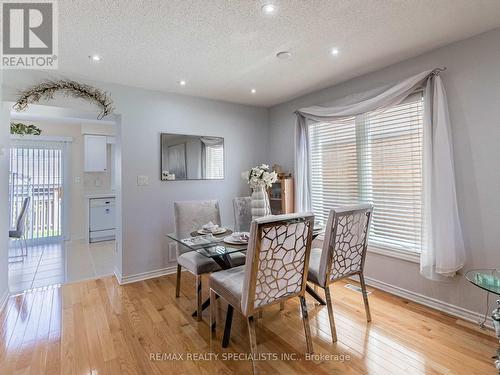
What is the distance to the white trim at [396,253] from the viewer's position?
8.50 ft

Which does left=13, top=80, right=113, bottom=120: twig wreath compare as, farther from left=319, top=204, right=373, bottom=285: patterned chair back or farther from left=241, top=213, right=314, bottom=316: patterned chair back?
left=319, top=204, right=373, bottom=285: patterned chair back

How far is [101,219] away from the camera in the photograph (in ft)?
16.7

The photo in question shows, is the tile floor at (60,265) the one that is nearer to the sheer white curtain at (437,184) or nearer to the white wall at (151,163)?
the white wall at (151,163)

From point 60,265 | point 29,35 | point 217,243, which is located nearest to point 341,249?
point 217,243

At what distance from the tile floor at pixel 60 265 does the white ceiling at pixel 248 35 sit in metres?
2.48

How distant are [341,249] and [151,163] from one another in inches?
99.9

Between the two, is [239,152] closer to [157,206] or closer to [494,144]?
[157,206]

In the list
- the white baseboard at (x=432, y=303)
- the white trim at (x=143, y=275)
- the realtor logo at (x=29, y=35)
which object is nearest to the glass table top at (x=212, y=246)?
the white baseboard at (x=432, y=303)

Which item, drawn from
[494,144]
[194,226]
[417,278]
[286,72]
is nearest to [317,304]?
[417,278]

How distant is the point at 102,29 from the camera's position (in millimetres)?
1985

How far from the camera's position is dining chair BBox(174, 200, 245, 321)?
2.42m

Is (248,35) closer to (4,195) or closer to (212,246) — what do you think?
(212,246)

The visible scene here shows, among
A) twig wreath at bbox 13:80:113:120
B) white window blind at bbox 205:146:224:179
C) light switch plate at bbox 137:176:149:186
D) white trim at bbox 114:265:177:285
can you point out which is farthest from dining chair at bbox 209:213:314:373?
twig wreath at bbox 13:80:113:120

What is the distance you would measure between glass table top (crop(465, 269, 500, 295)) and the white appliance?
18.0ft
